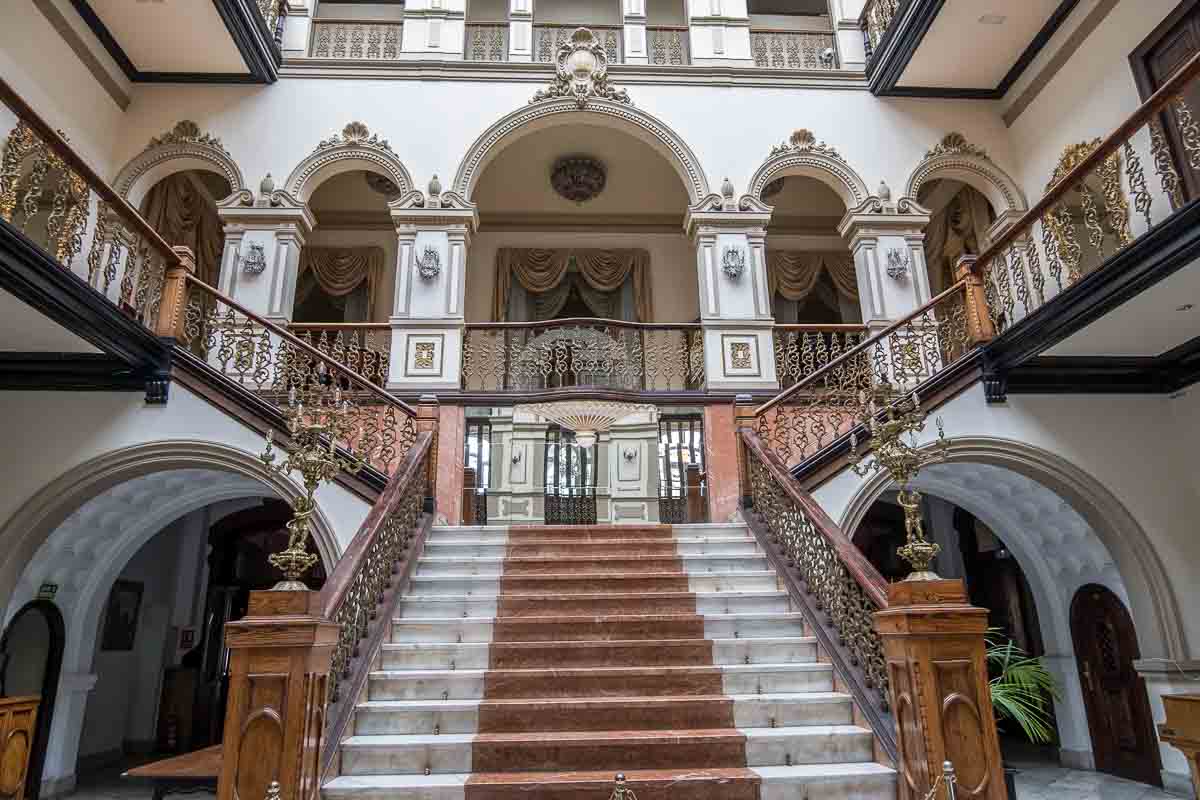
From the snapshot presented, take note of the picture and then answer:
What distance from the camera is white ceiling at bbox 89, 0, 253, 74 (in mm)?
9062

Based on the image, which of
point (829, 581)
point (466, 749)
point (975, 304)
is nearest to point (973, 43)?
point (975, 304)

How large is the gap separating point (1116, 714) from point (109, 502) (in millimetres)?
9886

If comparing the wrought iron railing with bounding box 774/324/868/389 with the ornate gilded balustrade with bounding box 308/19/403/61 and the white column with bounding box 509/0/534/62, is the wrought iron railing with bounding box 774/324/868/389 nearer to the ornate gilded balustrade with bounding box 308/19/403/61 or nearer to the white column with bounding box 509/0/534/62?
the white column with bounding box 509/0/534/62

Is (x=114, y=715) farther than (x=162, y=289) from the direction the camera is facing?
Yes

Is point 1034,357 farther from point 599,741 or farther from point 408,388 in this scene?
point 408,388

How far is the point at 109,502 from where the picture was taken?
23.7ft

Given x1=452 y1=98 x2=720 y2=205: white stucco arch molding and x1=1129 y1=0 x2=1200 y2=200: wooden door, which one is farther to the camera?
x1=452 y1=98 x2=720 y2=205: white stucco arch molding

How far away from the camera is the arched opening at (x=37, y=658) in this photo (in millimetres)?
7074

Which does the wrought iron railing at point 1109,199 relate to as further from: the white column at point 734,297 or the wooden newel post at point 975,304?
the white column at point 734,297

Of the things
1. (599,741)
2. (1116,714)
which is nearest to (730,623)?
(599,741)


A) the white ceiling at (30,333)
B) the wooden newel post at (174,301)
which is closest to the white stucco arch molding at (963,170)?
the wooden newel post at (174,301)

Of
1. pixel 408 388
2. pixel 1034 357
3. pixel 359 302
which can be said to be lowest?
pixel 1034 357

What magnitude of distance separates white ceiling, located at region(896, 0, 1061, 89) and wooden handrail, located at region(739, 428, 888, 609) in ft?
20.7

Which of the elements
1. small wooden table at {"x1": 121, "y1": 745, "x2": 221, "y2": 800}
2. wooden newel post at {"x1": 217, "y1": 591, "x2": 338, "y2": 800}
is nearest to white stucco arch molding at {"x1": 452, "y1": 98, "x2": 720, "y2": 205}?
small wooden table at {"x1": 121, "y1": 745, "x2": 221, "y2": 800}
